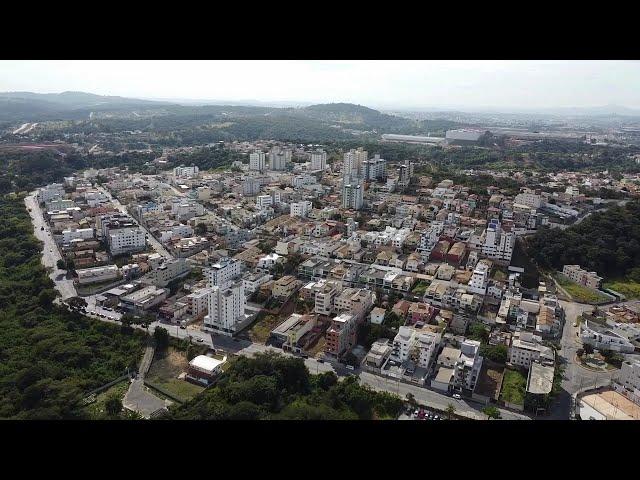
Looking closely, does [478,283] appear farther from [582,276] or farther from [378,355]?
[378,355]

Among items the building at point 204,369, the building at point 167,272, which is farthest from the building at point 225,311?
the building at point 167,272

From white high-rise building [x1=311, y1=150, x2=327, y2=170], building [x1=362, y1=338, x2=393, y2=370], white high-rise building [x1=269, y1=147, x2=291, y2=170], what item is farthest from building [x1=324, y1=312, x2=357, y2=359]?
white high-rise building [x1=269, y1=147, x2=291, y2=170]

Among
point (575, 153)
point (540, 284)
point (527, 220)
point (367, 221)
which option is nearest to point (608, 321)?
point (540, 284)

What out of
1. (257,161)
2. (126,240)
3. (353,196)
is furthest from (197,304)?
(257,161)

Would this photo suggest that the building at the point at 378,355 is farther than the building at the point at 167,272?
No

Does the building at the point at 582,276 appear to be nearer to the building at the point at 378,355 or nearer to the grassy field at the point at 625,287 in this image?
the grassy field at the point at 625,287
